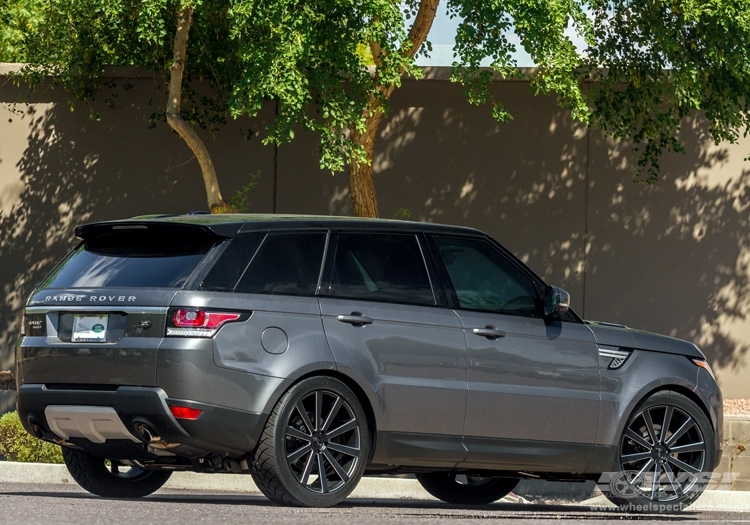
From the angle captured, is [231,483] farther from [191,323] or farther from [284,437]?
[191,323]

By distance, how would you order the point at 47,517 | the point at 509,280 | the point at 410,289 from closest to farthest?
the point at 47,517
the point at 410,289
the point at 509,280

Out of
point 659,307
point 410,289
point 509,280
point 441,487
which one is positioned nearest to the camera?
point 410,289

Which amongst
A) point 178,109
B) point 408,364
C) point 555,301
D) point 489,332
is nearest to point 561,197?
point 178,109

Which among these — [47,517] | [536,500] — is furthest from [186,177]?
[47,517]

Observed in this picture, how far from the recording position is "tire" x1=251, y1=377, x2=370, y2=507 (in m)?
7.41

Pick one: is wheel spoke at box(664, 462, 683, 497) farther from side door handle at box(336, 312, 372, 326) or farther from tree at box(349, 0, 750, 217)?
tree at box(349, 0, 750, 217)

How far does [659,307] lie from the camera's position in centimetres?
1755

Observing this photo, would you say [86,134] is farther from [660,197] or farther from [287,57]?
[660,197]

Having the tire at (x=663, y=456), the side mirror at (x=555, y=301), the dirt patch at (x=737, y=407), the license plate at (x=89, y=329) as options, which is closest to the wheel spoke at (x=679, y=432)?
the tire at (x=663, y=456)

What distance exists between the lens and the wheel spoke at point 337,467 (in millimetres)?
7641

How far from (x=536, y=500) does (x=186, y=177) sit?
28.4 ft

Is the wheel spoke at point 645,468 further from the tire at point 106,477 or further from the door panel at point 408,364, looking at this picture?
the tire at point 106,477

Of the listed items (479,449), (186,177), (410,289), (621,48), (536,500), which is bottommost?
(536,500)

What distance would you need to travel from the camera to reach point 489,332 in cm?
828
